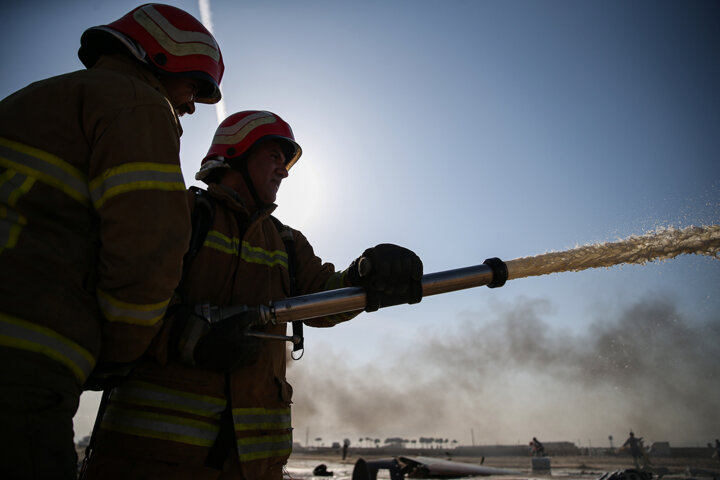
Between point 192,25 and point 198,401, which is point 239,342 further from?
point 192,25

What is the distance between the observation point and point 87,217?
59.9 inches

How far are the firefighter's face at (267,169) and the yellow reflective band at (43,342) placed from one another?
80.7 inches

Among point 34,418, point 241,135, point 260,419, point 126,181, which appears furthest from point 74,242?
point 241,135

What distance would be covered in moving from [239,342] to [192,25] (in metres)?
1.70

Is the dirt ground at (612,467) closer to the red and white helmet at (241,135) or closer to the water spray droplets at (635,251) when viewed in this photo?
the water spray droplets at (635,251)

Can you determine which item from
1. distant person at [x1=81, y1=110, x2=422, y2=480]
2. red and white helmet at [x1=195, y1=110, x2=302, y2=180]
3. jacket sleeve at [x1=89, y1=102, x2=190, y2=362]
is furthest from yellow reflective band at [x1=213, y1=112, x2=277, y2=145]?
jacket sleeve at [x1=89, y1=102, x2=190, y2=362]

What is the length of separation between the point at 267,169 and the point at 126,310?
6.65ft

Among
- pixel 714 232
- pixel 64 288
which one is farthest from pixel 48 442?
pixel 714 232

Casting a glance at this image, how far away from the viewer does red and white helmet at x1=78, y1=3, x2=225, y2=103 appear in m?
2.06

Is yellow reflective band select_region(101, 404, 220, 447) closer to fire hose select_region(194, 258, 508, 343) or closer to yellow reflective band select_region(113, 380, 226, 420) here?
yellow reflective band select_region(113, 380, 226, 420)

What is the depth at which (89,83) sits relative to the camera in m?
1.61

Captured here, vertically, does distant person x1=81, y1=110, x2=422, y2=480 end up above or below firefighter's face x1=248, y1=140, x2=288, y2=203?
below

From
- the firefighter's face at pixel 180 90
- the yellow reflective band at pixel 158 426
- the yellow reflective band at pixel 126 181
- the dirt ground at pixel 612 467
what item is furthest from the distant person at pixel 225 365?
the dirt ground at pixel 612 467

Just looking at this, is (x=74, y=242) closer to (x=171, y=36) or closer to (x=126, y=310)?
(x=126, y=310)
